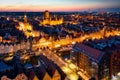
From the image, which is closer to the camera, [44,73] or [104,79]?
[44,73]

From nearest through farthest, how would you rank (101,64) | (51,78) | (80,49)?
(51,78) < (101,64) < (80,49)

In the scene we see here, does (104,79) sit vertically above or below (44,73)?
below

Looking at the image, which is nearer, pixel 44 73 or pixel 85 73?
pixel 44 73

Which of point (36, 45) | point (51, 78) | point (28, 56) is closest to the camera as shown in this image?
point (51, 78)

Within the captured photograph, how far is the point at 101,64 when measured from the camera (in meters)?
24.5

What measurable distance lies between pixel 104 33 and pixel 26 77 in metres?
41.0

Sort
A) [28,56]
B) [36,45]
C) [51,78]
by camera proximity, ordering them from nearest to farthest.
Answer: [51,78]
[28,56]
[36,45]

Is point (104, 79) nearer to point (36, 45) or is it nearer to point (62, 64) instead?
point (62, 64)

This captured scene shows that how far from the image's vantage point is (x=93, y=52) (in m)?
26.2

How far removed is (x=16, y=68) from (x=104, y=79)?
38.8 feet

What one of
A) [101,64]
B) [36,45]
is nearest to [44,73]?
[101,64]

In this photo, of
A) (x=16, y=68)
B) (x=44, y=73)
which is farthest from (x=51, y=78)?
(x=16, y=68)

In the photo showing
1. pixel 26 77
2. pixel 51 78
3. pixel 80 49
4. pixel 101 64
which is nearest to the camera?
pixel 26 77

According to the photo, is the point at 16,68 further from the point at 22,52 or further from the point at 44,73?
the point at 22,52
